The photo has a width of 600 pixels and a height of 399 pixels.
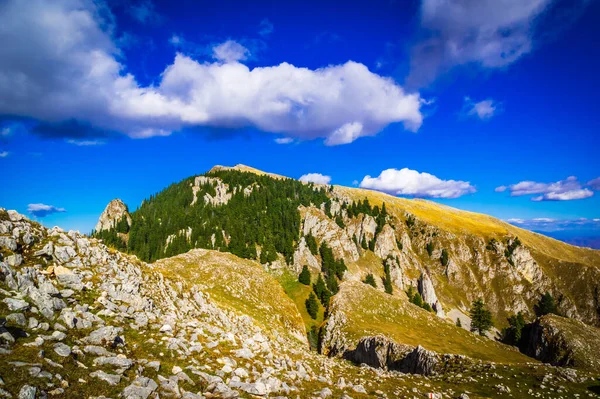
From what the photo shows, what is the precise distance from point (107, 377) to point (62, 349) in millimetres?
2161

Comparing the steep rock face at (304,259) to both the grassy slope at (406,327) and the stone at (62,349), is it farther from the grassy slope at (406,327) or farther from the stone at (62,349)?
the stone at (62,349)

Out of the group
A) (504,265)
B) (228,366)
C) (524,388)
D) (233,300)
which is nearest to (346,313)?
(233,300)

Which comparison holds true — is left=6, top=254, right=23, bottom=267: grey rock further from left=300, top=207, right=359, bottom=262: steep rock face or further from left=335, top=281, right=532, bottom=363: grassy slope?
left=300, top=207, right=359, bottom=262: steep rock face

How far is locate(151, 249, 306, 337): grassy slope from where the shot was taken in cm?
5081

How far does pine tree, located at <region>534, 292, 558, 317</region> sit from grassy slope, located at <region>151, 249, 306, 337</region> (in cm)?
17173

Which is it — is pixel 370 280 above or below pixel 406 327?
above

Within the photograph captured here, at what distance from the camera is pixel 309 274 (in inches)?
5064

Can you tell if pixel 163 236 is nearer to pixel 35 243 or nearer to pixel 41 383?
pixel 35 243

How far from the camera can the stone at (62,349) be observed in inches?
438

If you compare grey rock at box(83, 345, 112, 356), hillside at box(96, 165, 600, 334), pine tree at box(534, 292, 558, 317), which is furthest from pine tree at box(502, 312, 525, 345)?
grey rock at box(83, 345, 112, 356)

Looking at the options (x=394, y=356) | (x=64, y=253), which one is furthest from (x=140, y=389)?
(x=394, y=356)

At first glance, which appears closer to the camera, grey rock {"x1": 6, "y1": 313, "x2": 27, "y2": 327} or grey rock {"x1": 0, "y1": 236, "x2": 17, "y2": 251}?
grey rock {"x1": 6, "y1": 313, "x2": 27, "y2": 327}

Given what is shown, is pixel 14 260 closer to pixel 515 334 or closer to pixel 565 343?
pixel 565 343

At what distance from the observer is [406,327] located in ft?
266
